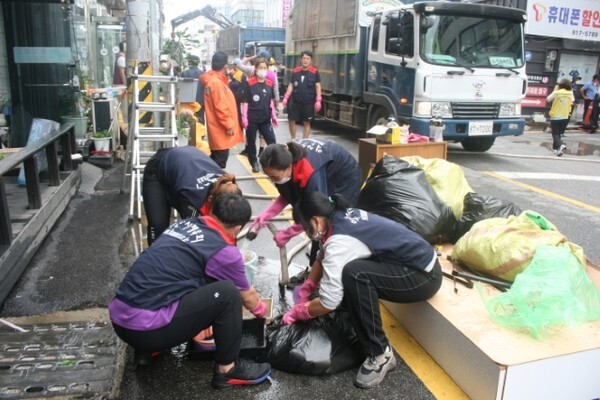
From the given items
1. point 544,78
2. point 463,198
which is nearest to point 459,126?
point 463,198

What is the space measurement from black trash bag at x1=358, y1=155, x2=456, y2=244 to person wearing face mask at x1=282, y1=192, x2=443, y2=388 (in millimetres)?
1007

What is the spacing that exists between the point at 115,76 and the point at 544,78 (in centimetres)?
1210

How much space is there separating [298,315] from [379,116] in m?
7.23

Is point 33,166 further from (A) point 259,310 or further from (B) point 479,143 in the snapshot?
(B) point 479,143

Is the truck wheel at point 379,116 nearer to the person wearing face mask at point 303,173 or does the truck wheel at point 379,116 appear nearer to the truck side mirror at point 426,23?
the truck side mirror at point 426,23

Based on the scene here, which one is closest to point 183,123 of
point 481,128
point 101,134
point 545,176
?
point 101,134

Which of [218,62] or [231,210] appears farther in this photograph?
[218,62]

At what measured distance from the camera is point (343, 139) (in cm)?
1134

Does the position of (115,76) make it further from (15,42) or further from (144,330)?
(144,330)

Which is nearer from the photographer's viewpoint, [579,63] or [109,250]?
[109,250]

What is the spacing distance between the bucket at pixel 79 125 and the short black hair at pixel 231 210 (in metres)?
5.95

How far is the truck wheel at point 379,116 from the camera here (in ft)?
30.2

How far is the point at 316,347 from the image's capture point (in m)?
2.76

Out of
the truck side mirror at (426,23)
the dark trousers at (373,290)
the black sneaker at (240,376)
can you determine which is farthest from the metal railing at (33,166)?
the truck side mirror at (426,23)
